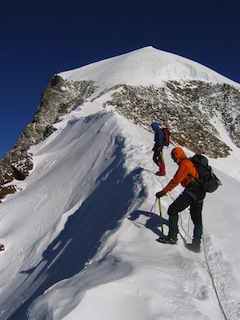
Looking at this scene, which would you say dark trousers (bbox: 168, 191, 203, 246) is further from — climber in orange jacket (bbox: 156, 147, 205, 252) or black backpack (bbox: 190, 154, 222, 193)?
black backpack (bbox: 190, 154, 222, 193)

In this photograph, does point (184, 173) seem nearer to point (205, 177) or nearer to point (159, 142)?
point (205, 177)

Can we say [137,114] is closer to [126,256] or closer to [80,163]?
[80,163]

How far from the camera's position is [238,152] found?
128 ft

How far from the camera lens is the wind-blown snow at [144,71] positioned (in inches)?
1812

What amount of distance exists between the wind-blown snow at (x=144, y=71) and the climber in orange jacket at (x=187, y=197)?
3811cm

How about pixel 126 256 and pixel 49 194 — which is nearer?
pixel 126 256

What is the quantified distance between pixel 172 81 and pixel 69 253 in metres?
40.6

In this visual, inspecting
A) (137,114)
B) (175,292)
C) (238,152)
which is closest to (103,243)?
(175,292)

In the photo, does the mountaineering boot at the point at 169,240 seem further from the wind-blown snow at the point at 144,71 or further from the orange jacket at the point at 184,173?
the wind-blown snow at the point at 144,71

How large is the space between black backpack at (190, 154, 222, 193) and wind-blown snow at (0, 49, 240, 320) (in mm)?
1080

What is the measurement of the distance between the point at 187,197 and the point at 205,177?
526 millimetres

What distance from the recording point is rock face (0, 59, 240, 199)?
35938 mm

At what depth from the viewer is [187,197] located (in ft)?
22.9

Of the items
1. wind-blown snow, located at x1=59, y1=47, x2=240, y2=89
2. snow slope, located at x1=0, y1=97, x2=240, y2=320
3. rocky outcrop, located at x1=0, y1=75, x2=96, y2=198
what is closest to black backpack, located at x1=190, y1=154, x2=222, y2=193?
snow slope, located at x1=0, y1=97, x2=240, y2=320
